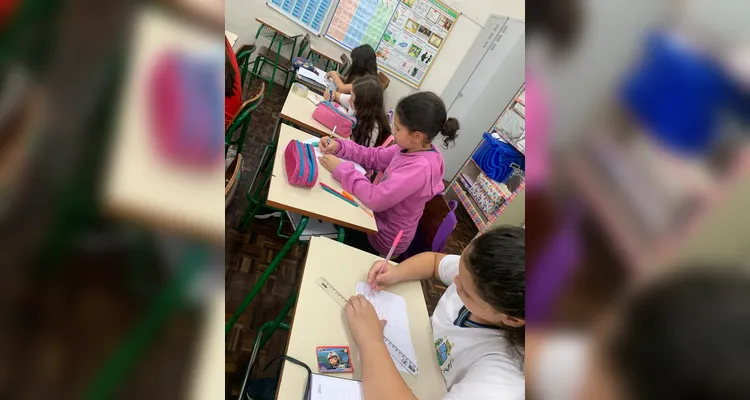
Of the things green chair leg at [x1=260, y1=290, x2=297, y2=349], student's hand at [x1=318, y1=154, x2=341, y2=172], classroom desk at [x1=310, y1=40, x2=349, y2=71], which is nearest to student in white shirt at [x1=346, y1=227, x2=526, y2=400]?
green chair leg at [x1=260, y1=290, x2=297, y2=349]

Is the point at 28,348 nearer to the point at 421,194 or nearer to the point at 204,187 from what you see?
the point at 204,187

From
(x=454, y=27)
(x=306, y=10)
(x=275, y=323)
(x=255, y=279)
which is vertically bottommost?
(x=255, y=279)

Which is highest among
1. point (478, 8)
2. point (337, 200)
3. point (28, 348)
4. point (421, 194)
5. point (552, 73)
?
point (478, 8)

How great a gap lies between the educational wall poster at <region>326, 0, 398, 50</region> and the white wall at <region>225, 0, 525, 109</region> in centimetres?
12

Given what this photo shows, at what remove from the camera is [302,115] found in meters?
2.35

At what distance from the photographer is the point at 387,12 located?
4.33m

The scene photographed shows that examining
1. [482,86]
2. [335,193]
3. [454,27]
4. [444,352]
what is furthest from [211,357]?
[454,27]

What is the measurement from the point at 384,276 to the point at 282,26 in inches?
158

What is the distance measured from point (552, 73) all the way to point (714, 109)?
0.05 m

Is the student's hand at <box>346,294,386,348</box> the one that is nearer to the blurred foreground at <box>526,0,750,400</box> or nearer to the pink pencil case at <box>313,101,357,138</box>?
the blurred foreground at <box>526,0,750,400</box>

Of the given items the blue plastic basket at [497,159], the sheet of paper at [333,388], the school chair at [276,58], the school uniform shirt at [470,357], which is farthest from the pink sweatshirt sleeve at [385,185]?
the school chair at [276,58]

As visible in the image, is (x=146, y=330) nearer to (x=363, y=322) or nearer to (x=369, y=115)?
(x=363, y=322)

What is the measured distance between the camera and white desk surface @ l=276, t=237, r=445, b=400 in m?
0.94

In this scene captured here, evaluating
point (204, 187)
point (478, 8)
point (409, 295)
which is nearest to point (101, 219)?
point (204, 187)
